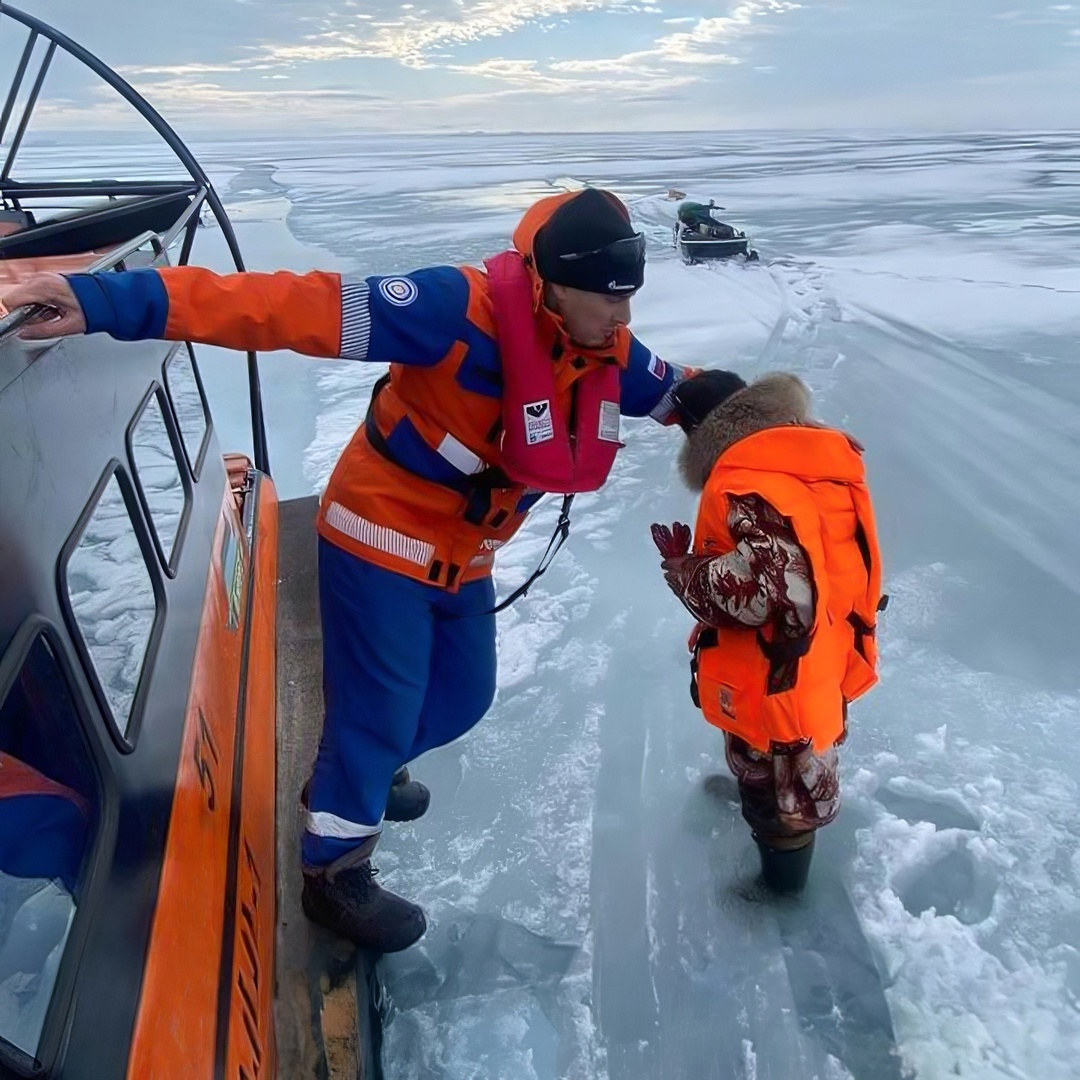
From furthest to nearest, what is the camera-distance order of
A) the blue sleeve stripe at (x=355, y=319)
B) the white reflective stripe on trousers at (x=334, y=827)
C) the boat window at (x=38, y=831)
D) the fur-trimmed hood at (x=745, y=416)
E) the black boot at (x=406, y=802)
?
the black boot at (x=406, y=802), the white reflective stripe on trousers at (x=334, y=827), the fur-trimmed hood at (x=745, y=416), the blue sleeve stripe at (x=355, y=319), the boat window at (x=38, y=831)

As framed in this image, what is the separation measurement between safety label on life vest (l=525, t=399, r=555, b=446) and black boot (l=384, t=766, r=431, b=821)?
119 centimetres

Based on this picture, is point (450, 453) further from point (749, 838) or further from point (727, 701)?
point (749, 838)

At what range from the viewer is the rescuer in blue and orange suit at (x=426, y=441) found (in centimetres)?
157

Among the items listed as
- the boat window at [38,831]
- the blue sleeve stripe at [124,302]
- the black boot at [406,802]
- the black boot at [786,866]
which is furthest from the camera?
the black boot at [406,802]

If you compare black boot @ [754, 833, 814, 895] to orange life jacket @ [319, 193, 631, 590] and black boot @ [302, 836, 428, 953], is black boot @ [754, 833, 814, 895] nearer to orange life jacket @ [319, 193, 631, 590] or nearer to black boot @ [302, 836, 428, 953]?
black boot @ [302, 836, 428, 953]

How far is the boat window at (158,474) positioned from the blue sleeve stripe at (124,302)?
19.2 inches

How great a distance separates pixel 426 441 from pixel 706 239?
9533 mm

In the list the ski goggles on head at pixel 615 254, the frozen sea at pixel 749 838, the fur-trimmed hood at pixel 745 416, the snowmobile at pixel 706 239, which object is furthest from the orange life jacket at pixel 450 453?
the snowmobile at pixel 706 239

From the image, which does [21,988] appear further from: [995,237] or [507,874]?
[995,237]

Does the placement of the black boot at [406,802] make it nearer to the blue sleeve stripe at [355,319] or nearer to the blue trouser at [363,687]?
the blue trouser at [363,687]

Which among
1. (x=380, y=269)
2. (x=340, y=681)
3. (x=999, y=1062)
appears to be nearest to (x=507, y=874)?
(x=340, y=681)

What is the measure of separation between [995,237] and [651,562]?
9.73m

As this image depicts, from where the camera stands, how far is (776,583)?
1.75 m

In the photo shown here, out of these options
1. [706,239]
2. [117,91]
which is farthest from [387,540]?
[706,239]
